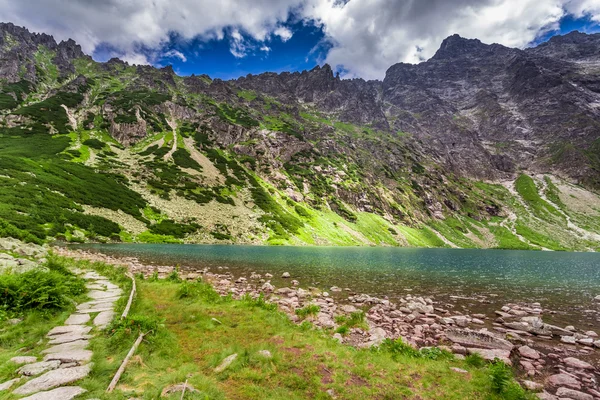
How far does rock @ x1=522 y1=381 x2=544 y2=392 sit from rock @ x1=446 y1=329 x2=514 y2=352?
9.44 ft

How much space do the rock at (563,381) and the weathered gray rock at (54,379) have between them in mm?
14694

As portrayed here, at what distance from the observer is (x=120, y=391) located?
21.2 feet

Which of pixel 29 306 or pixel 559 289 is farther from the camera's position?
pixel 559 289

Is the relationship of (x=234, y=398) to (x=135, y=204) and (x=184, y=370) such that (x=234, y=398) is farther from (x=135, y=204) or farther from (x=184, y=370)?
(x=135, y=204)

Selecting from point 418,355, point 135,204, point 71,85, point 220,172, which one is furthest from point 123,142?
point 418,355

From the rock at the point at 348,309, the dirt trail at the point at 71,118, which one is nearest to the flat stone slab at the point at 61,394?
the rock at the point at 348,309

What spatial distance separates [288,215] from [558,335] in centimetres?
10291

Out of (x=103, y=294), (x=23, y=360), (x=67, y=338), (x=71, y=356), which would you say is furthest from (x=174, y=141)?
(x=23, y=360)

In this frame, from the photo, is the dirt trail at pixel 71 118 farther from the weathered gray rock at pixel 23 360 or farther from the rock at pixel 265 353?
the rock at pixel 265 353

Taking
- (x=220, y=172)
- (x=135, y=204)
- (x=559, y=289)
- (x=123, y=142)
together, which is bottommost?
(x=559, y=289)

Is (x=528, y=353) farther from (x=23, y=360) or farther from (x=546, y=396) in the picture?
(x=23, y=360)

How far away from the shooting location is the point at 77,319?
36.8 ft

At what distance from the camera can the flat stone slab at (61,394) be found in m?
5.64

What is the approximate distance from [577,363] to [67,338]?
19.4 meters
